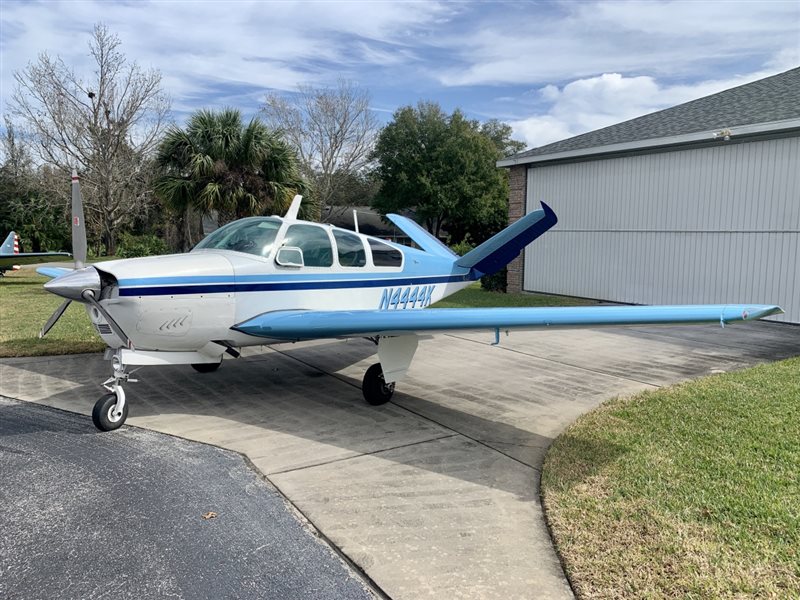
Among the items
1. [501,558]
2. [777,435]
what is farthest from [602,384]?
[501,558]

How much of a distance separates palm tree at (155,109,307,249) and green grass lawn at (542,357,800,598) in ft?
38.3

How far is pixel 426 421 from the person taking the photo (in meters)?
5.68

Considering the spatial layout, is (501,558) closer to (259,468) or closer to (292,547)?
(292,547)

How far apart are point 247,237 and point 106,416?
2269 mm

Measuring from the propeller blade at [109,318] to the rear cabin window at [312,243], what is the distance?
1.83 m

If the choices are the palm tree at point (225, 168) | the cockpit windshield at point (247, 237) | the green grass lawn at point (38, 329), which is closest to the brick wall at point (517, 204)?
the palm tree at point (225, 168)

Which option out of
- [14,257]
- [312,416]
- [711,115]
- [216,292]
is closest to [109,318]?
[216,292]

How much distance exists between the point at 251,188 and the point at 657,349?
428 inches

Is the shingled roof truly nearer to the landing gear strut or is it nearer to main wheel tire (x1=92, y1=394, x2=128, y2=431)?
the landing gear strut

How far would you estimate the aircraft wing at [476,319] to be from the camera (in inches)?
164

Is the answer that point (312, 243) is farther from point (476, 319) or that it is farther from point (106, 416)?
point (106, 416)

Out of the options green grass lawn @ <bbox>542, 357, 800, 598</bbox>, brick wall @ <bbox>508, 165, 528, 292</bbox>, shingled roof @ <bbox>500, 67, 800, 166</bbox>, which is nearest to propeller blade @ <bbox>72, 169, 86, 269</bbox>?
green grass lawn @ <bbox>542, 357, 800, 598</bbox>

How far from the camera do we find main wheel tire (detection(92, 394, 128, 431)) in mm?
5250

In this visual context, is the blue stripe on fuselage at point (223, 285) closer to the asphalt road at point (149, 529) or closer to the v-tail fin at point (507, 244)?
the asphalt road at point (149, 529)
